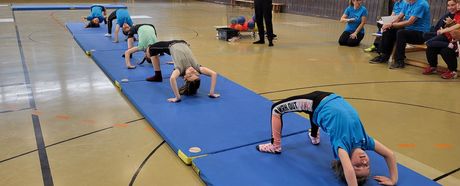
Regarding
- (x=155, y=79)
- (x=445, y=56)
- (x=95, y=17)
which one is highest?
(x=95, y=17)

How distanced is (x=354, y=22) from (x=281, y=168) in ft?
18.1

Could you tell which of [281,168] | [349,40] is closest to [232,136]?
[281,168]

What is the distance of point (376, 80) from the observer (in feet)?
16.1

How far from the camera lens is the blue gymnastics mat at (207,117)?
2844 millimetres

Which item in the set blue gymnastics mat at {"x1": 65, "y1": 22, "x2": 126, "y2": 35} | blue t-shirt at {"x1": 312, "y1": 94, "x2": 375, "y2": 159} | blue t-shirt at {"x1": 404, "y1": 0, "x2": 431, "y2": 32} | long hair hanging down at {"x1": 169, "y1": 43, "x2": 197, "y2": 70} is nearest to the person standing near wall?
blue t-shirt at {"x1": 404, "y1": 0, "x2": 431, "y2": 32}

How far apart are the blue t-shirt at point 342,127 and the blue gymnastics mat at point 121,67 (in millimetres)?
2594

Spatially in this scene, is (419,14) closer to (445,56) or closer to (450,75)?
(445,56)

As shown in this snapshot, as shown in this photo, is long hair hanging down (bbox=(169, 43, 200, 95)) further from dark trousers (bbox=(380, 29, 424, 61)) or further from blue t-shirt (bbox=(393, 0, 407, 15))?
blue t-shirt (bbox=(393, 0, 407, 15))

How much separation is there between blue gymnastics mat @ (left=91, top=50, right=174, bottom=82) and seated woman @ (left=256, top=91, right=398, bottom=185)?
Answer: 248 cm

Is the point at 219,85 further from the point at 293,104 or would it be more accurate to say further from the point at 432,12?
the point at 432,12

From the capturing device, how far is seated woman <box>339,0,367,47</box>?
23.3 ft

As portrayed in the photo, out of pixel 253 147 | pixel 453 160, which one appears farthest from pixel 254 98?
pixel 453 160

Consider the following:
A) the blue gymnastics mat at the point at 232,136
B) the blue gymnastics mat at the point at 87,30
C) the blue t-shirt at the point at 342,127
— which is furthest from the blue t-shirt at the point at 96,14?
the blue t-shirt at the point at 342,127

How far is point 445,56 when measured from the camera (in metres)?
4.95
